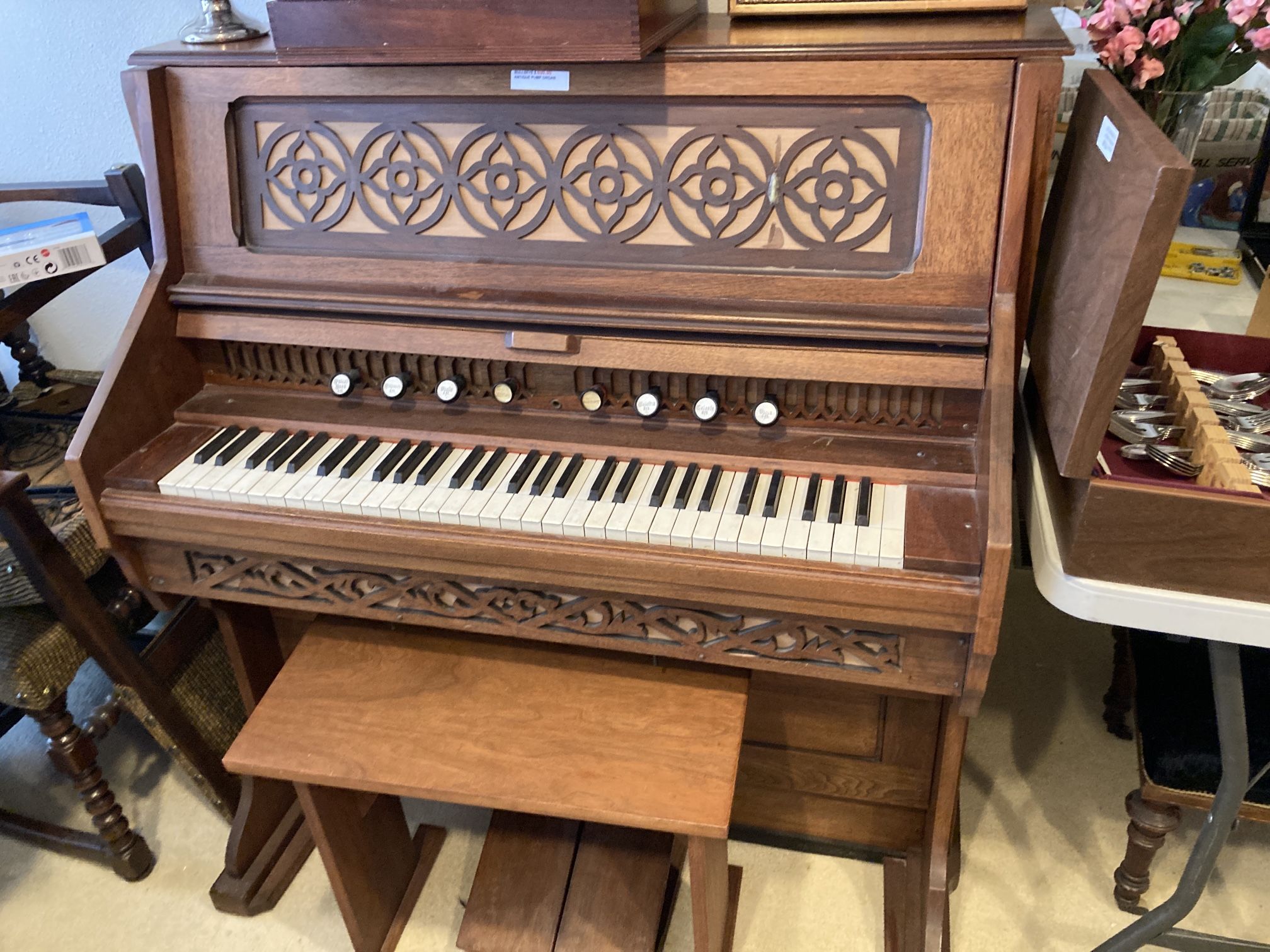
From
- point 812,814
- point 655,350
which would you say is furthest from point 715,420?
point 812,814

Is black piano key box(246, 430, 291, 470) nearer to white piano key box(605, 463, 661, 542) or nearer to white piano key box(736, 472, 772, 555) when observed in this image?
white piano key box(605, 463, 661, 542)

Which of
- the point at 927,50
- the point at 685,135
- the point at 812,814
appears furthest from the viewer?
the point at 812,814

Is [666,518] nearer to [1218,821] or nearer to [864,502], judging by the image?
[864,502]

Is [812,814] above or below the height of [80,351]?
below

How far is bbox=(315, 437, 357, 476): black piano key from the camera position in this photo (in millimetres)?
1343

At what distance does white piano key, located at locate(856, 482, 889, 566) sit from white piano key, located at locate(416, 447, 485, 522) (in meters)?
0.54

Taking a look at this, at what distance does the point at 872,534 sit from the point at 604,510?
0.35 m

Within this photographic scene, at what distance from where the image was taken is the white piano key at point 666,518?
118 centimetres

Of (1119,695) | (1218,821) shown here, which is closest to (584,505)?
(1218,821)

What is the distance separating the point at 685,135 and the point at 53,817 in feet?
6.15

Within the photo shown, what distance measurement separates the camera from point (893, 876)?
1.72 m

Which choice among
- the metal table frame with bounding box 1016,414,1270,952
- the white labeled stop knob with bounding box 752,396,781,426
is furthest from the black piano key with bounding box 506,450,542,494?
the metal table frame with bounding box 1016,414,1270,952

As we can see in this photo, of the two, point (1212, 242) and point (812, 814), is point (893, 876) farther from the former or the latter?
point (1212, 242)

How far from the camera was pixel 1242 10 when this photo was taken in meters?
1.26
